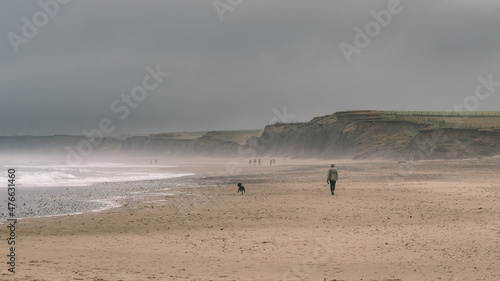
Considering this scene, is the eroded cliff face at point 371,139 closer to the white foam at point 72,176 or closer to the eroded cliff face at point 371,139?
the eroded cliff face at point 371,139

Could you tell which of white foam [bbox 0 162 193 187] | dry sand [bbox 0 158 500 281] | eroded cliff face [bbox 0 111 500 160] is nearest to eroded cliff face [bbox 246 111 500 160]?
eroded cliff face [bbox 0 111 500 160]

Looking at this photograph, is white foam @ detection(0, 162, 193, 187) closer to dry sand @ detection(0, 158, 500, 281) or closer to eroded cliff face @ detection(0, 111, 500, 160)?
dry sand @ detection(0, 158, 500, 281)

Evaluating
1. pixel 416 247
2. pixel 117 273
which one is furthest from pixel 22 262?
pixel 416 247

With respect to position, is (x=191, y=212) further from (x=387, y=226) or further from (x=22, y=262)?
(x=22, y=262)

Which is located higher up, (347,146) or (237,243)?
(347,146)

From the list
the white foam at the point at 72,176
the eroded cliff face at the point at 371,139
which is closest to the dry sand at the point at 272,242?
the white foam at the point at 72,176

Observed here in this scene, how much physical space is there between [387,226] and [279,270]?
257 inches

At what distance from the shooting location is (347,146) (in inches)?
4400

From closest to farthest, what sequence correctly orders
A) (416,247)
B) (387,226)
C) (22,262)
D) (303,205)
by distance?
(22,262) < (416,247) < (387,226) < (303,205)

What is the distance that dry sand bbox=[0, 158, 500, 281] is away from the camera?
32.2 ft

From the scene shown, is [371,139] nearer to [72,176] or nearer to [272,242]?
[72,176]

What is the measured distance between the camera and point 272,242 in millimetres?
13172

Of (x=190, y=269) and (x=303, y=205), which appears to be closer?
(x=190, y=269)

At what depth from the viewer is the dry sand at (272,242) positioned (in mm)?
9805
